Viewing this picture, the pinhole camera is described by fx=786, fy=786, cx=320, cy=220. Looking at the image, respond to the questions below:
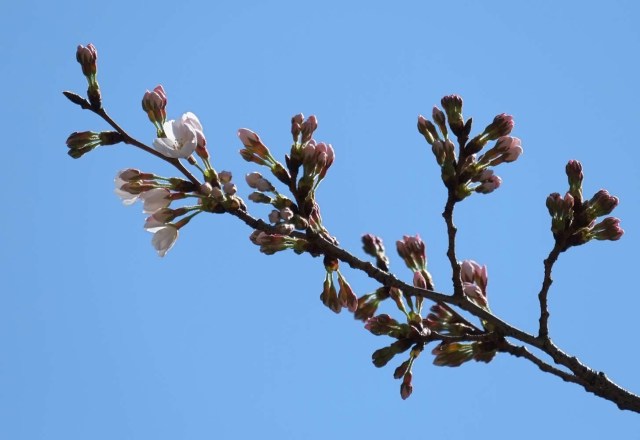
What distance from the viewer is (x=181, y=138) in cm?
445

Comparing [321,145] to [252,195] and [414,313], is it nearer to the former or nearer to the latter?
[252,195]

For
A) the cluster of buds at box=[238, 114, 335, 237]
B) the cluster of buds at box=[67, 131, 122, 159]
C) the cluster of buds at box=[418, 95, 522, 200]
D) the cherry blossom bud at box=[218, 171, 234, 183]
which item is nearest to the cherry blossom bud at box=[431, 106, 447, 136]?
the cluster of buds at box=[418, 95, 522, 200]

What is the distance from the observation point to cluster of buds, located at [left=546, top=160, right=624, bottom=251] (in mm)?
4539

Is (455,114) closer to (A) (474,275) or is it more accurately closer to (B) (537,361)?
(A) (474,275)

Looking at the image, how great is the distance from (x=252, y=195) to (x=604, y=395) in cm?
222

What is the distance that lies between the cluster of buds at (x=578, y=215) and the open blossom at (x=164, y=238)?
2.20 meters

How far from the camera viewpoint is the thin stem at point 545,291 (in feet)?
14.0

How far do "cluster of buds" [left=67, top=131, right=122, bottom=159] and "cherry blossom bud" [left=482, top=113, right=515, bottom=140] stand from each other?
2185mm

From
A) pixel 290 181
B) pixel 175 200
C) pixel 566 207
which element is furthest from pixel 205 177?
pixel 566 207

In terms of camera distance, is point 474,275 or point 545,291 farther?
point 474,275

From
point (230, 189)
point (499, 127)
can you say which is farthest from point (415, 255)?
point (230, 189)

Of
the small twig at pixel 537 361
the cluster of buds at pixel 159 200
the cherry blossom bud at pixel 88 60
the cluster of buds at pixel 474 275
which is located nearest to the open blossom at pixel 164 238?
the cluster of buds at pixel 159 200

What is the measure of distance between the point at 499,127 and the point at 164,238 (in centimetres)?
211

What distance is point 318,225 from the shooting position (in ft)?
14.9
